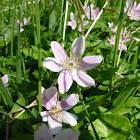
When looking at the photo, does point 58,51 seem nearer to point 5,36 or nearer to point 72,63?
point 72,63

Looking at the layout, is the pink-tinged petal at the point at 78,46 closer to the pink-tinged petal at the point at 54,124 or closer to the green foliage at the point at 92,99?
the green foliage at the point at 92,99

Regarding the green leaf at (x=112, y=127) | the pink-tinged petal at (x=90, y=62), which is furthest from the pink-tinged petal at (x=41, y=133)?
the pink-tinged petal at (x=90, y=62)

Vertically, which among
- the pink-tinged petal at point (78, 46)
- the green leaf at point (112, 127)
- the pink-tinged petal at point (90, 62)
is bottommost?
the green leaf at point (112, 127)

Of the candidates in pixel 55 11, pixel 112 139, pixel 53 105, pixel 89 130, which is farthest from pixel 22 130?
pixel 55 11

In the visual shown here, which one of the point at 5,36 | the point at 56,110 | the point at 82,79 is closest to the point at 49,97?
the point at 56,110

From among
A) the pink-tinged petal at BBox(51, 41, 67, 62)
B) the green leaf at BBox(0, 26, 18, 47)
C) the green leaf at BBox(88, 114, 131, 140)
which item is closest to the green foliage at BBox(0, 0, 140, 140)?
the green leaf at BBox(88, 114, 131, 140)
